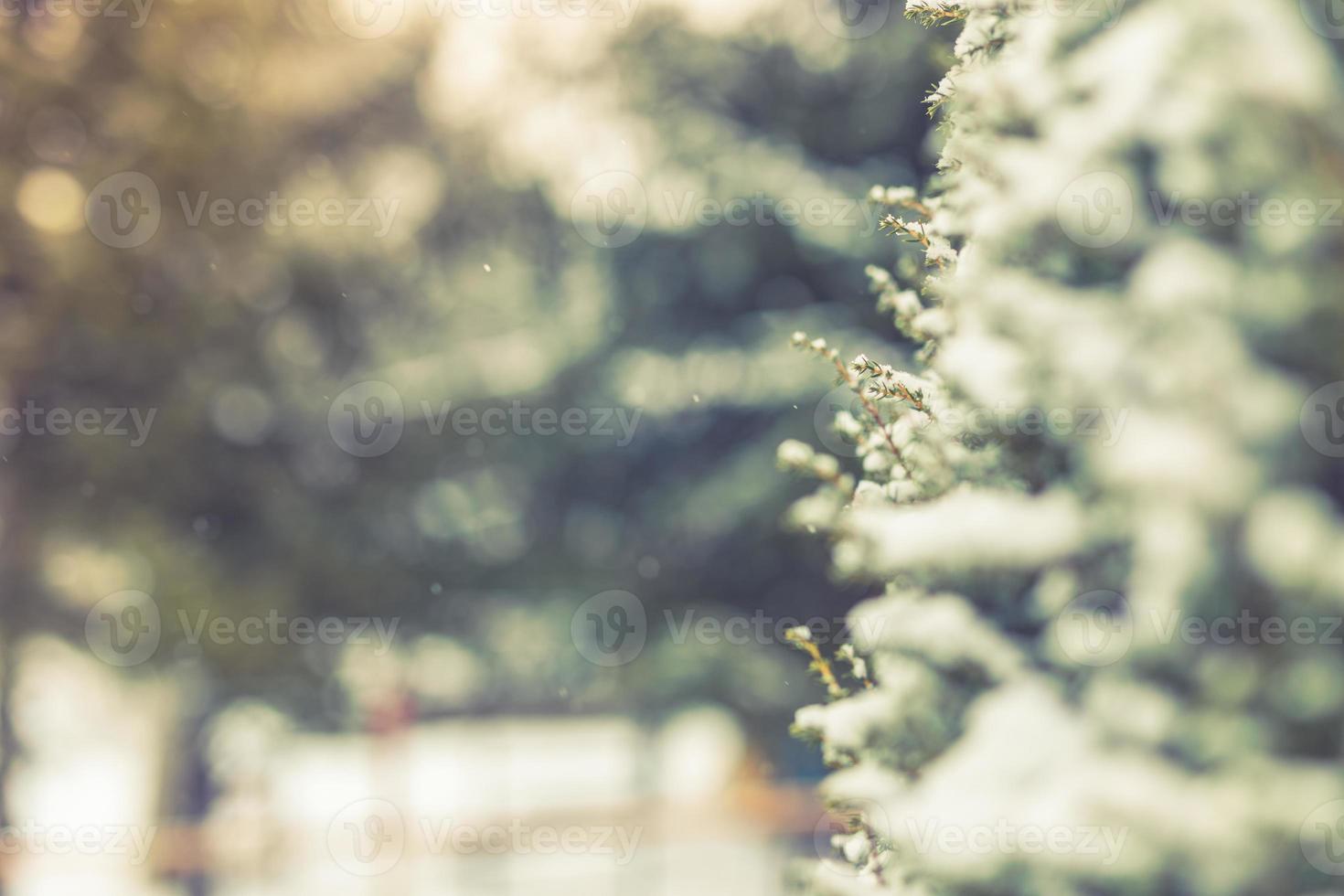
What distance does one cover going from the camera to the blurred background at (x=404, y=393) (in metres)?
8.98

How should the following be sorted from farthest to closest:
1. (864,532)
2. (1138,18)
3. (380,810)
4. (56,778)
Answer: (56,778) < (380,810) < (864,532) < (1138,18)

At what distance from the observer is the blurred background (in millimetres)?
8984

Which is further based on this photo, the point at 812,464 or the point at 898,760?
the point at 812,464

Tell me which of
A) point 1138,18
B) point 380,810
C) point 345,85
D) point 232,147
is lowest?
point 1138,18

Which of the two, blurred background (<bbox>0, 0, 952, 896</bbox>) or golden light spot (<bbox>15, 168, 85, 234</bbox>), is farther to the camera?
blurred background (<bbox>0, 0, 952, 896</bbox>)

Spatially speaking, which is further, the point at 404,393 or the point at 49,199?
the point at 404,393

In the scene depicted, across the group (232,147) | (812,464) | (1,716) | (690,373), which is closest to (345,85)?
(232,147)

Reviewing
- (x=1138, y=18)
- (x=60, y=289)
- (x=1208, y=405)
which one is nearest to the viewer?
(x=1208, y=405)

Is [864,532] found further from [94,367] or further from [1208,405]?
[94,367]

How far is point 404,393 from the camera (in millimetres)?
11148

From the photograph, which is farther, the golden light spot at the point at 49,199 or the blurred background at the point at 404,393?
the blurred background at the point at 404,393

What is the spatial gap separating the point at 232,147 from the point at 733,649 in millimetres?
6475

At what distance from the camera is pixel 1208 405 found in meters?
0.90

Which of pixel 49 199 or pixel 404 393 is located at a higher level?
pixel 404 393
